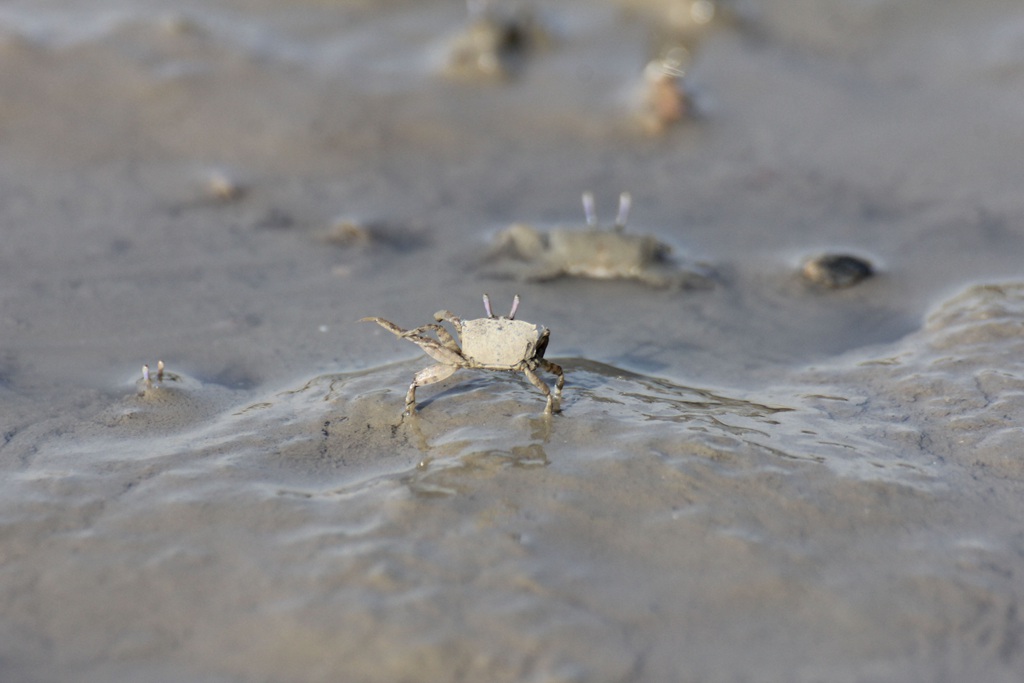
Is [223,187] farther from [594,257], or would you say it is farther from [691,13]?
[691,13]

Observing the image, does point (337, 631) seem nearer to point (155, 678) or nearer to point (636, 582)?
point (155, 678)

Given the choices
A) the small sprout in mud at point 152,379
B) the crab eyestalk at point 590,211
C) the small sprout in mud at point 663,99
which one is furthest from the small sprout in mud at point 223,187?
the small sprout in mud at point 663,99

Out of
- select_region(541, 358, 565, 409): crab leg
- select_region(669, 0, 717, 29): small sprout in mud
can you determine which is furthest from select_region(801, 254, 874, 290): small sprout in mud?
select_region(669, 0, 717, 29): small sprout in mud

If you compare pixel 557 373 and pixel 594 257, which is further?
pixel 594 257

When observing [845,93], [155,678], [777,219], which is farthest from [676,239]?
[155,678]

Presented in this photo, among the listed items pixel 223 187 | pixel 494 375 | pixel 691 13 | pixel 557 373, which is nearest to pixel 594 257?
pixel 494 375

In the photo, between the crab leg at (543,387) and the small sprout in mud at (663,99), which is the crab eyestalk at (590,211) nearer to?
the small sprout in mud at (663,99)
